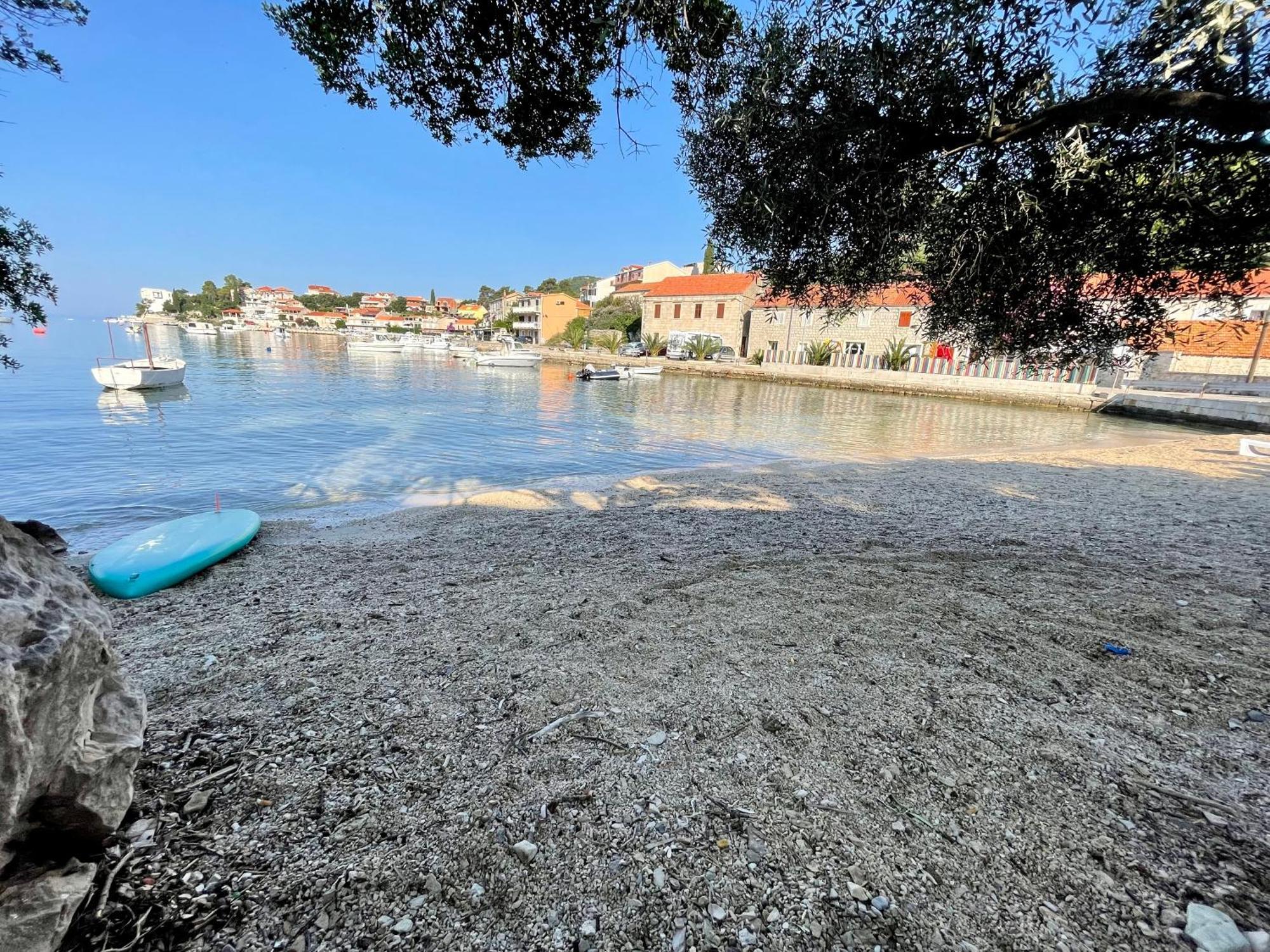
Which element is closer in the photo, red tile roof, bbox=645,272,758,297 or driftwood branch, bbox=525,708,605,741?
driftwood branch, bbox=525,708,605,741

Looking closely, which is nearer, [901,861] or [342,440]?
[901,861]

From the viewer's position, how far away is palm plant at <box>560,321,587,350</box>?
237 ft

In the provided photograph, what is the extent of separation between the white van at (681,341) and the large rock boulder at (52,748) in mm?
53335

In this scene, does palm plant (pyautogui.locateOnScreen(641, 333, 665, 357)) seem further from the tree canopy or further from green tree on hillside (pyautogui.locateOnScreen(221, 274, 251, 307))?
green tree on hillside (pyautogui.locateOnScreen(221, 274, 251, 307))

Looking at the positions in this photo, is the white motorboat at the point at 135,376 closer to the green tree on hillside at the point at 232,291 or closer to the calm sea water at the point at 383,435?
the calm sea water at the point at 383,435

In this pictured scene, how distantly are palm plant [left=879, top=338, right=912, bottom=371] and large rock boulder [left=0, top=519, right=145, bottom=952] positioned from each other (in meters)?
45.8

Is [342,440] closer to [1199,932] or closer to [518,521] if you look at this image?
[518,521]

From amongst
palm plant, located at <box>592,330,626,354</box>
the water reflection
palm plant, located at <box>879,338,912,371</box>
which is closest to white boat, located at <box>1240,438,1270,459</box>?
palm plant, located at <box>879,338,912,371</box>

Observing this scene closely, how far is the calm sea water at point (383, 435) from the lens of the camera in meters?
11.0

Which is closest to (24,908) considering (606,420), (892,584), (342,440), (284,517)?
(892,584)

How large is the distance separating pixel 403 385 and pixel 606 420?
19.5 m

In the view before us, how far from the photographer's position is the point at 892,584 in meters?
5.09

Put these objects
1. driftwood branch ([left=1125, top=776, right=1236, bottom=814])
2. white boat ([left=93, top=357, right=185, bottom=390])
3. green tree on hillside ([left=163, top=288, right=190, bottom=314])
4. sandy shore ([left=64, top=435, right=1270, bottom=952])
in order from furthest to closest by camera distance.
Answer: green tree on hillside ([left=163, top=288, right=190, bottom=314]) → white boat ([left=93, top=357, right=185, bottom=390]) → driftwood branch ([left=1125, top=776, right=1236, bottom=814]) → sandy shore ([left=64, top=435, right=1270, bottom=952])

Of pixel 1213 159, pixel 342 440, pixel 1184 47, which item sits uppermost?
pixel 1184 47
